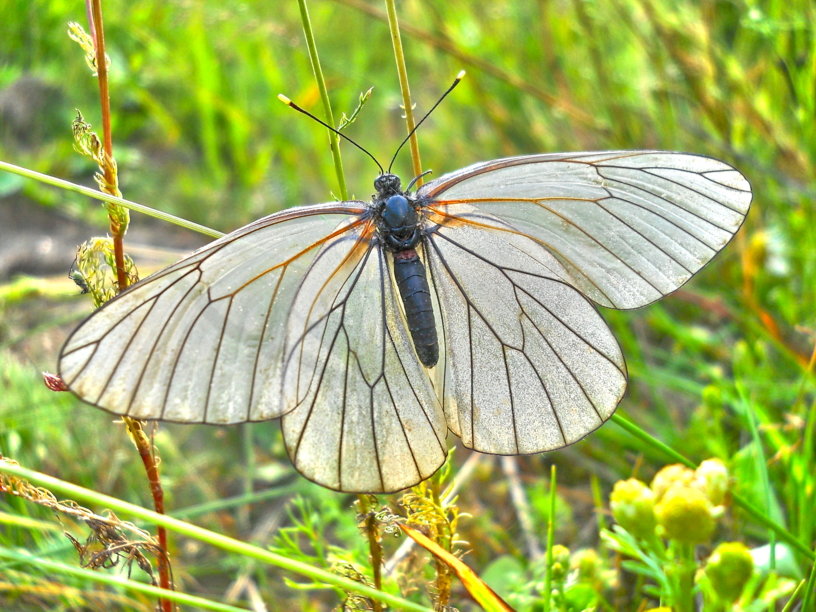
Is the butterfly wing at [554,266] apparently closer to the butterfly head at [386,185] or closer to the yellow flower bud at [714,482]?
the butterfly head at [386,185]

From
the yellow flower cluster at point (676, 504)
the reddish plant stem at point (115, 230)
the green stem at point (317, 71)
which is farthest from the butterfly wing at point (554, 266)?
the reddish plant stem at point (115, 230)

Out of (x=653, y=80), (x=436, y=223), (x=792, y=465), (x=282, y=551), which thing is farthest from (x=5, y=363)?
(x=653, y=80)

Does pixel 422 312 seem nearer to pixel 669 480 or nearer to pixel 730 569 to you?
pixel 669 480

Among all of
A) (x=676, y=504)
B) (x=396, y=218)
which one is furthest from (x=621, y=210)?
(x=676, y=504)

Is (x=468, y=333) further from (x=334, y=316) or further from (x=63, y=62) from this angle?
(x=63, y=62)

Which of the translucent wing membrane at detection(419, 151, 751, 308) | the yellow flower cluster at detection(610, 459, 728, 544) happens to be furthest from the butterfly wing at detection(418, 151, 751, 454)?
the yellow flower cluster at detection(610, 459, 728, 544)
